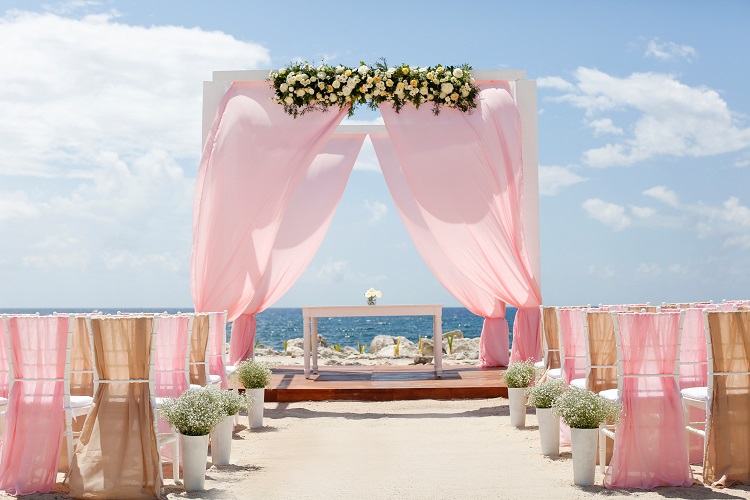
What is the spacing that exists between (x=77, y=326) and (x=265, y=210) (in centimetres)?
311

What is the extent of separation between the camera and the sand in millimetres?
4227

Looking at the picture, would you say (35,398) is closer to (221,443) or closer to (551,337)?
(221,443)

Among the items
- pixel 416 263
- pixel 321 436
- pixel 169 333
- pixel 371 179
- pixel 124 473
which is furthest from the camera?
pixel 416 263

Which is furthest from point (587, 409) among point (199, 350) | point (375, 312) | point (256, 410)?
point (375, 312)

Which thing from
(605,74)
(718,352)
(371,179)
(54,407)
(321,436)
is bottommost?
(321,436)

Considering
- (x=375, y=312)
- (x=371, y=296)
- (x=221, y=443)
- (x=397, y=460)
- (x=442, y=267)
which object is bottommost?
(x=397, y=460)

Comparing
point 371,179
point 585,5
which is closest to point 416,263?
point 371,179

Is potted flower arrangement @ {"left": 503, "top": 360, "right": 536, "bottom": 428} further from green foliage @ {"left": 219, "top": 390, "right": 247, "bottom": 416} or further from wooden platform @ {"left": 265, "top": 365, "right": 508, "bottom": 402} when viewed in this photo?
green foliage @ {"left": 219, "top": 390, "right": 247, "bottom": 416}

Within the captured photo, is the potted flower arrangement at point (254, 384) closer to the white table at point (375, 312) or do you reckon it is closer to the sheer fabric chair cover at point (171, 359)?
the sheer fabric chair cover at point (171, 359)

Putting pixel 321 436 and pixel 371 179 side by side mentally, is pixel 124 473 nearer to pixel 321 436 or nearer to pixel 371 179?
pixel 321 436

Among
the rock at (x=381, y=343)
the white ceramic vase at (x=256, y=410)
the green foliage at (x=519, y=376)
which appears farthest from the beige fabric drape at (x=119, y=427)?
the rock at (x=381, y=343)

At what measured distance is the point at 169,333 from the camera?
502 centimetres

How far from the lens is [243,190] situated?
25.9 ft

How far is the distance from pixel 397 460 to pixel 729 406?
2103 millimetres
